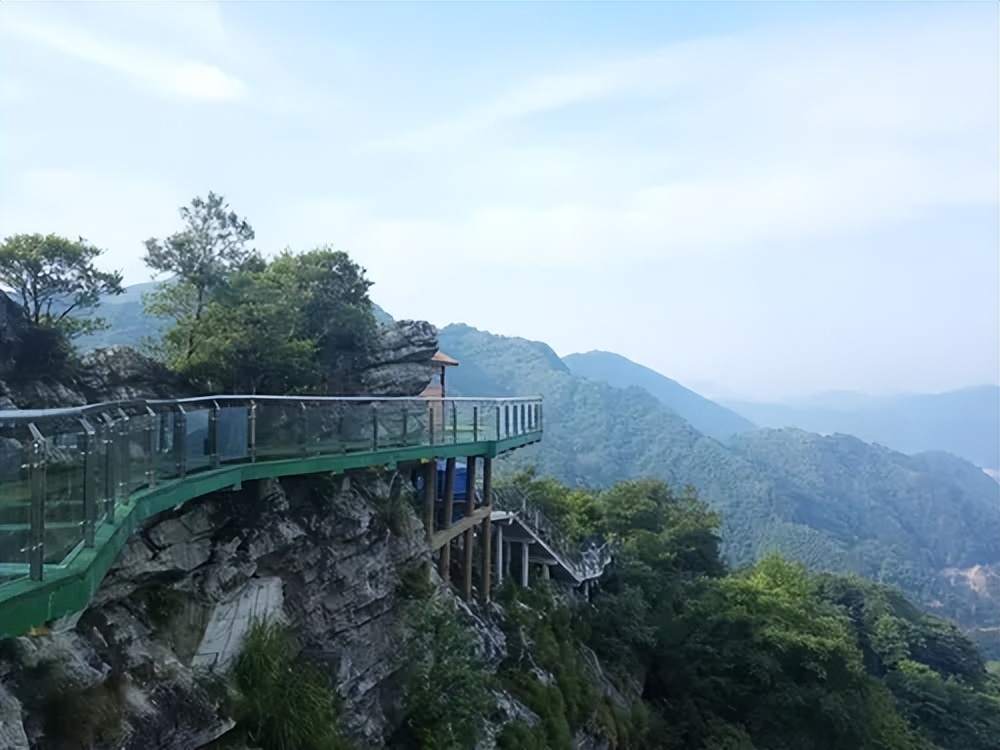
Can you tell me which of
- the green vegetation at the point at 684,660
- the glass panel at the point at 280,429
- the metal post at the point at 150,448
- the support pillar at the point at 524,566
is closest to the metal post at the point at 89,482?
the metal post at the point at 150,448

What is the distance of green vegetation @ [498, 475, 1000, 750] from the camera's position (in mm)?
17750

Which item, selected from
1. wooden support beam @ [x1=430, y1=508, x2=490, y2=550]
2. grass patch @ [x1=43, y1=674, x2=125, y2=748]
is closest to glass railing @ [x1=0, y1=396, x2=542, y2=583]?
grass patch @ [x1=43, y1=674, x2=125, y2=748]

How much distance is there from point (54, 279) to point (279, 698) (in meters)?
10.0

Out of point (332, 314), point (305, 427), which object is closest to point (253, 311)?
point (332, 314)

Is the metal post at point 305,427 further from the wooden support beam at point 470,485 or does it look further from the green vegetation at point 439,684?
the wooden support beam at point 470,485

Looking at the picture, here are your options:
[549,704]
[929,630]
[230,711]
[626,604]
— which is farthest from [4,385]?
[929,630]

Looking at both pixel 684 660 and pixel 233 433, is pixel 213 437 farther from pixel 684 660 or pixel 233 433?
pixel 684 660

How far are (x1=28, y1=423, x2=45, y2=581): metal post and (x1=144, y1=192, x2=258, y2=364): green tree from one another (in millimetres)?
12404

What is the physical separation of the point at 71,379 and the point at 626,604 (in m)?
15.3

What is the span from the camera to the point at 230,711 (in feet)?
27.7

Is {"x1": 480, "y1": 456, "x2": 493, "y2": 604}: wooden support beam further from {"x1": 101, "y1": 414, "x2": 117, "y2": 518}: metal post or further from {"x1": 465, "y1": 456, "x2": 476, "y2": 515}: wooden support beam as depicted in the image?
{"x1": 101, "y1": 414, "x2": 117, "y2": 518}: metal post

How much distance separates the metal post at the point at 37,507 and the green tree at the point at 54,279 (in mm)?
10396

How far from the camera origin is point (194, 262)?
58.2 ft

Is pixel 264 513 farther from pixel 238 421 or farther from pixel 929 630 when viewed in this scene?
pixel 929 630
